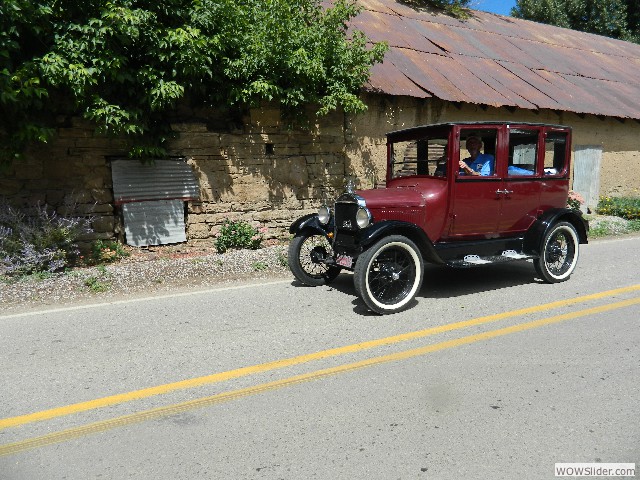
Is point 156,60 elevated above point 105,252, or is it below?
above

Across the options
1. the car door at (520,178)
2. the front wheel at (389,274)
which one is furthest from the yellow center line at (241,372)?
the car door at (520,178)

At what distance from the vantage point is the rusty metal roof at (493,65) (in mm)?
11719

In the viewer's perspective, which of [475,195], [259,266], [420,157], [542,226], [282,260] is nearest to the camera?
[475,195]

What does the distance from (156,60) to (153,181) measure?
6.54 ft

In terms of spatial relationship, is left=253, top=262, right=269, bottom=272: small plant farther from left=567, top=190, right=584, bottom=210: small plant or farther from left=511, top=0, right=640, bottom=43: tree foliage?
left=511, top=0, right=640, bottom=43: tree foliage

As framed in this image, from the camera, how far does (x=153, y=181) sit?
878 centimetres

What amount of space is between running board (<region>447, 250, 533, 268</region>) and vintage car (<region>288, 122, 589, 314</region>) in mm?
14

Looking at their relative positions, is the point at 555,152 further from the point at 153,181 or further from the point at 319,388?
the point at 153,181

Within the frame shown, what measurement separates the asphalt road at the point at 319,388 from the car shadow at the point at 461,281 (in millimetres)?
204

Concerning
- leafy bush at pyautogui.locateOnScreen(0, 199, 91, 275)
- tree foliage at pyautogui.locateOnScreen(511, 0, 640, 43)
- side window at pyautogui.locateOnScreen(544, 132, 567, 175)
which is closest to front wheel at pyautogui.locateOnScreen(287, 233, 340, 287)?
side window at pyautogui.locateOnScreen(544, 132, 567, 175)

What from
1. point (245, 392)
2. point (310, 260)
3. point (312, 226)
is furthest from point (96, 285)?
point (245, 392)

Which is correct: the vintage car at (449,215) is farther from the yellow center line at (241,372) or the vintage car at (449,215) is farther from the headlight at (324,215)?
the yellow center line at (241,372)

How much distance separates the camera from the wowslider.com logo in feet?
8.61

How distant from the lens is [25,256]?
6996 millimetres
